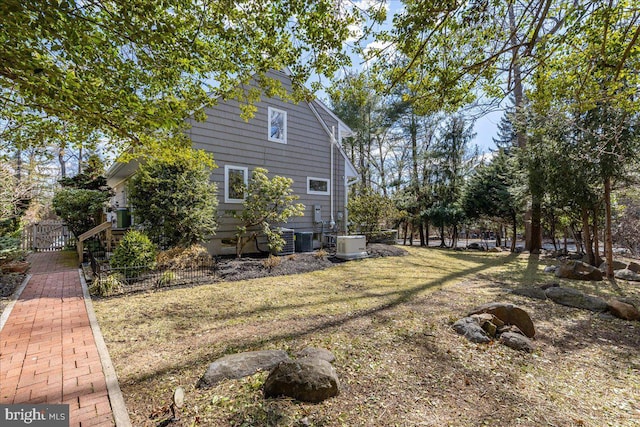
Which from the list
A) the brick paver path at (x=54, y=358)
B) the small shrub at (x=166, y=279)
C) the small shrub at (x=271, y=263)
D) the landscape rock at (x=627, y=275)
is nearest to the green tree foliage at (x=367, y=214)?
the small shrub at (x=271, y=263)

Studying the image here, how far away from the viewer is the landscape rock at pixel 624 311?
4.82 metres

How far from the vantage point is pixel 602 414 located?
97.7 inches

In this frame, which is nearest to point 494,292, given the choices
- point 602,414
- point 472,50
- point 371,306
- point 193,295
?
point 371,306

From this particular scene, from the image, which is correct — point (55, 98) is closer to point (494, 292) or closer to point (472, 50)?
point (472, 50)

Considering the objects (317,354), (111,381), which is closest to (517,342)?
(317,354)

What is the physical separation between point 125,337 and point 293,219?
27.4ft

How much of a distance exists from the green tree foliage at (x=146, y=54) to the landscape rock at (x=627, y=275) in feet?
31.6

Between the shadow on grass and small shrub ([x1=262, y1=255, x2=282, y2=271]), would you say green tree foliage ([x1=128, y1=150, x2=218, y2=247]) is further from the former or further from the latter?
the shadow on grass

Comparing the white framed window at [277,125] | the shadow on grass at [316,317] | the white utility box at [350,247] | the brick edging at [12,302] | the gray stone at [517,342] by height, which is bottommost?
the gray stone at [517,342]

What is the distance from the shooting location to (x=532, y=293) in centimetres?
610

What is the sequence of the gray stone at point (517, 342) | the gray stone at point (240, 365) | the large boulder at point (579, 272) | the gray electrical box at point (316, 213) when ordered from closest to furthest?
the gray stone at point (240, 365) → the gray stone at point (517, 342) → the large boulder at point (579, 272) → the gray electrical box at point (316, 213)

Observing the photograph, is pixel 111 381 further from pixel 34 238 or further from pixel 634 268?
pixel 34 238

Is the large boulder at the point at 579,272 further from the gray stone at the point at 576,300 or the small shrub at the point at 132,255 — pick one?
the small shrub at the point at 132,255

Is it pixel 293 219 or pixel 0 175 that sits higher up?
pixel 0 175
